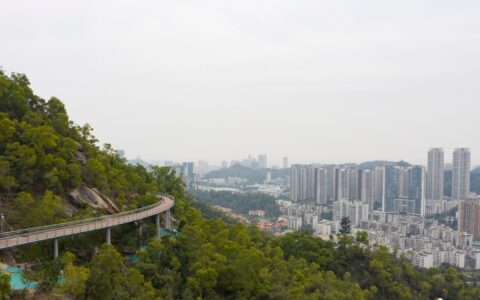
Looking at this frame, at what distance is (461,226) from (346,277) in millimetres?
33239

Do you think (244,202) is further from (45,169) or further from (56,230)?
(56,230)

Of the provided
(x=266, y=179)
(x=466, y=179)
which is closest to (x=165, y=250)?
(x=466, y=179)

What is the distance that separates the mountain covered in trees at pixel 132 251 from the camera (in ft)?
31.2

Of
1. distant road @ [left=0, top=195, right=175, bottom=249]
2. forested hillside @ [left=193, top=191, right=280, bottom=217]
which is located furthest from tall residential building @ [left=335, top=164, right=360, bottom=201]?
distant road @ [left=0, top=195, right=175, bottom=249]

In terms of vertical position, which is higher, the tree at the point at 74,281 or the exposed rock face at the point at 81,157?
the exposed rock face at the point at 81,157

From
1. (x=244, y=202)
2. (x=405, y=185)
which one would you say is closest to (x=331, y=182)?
(x=405, y=185)

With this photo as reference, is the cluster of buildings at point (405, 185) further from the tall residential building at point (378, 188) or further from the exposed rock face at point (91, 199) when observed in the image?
the exposed rock face at point (91, 199)

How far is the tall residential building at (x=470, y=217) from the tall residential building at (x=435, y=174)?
14585mm

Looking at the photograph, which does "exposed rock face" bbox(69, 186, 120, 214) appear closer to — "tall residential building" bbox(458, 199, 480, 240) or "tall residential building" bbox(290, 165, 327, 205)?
"tall residential building" bbox(458, 199, 480, 240)

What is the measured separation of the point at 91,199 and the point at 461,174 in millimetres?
55625

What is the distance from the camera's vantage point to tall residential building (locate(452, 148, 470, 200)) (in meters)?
54.6

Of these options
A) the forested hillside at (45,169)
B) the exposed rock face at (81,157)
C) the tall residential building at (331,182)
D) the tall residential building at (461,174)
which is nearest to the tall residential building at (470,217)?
the tall residential building at (461,174)

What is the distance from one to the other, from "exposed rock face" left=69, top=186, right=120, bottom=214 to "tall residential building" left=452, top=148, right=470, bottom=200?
172 ft

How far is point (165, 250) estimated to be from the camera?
1233 cm
